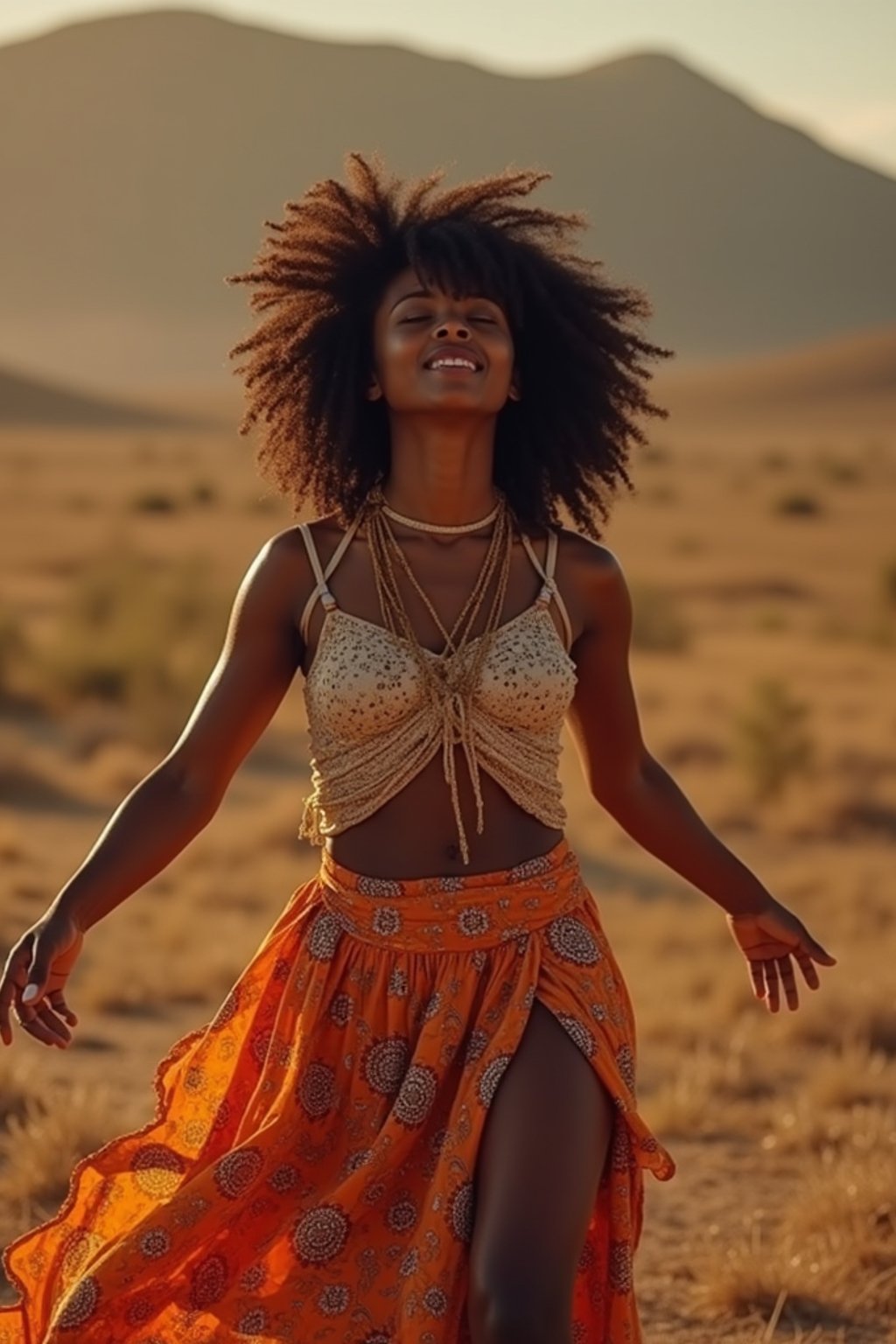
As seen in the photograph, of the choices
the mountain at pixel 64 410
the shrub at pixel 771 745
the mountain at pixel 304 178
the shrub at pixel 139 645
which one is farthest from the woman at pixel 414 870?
the mountain at pixel 304 178

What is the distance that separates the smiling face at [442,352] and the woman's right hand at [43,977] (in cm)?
117

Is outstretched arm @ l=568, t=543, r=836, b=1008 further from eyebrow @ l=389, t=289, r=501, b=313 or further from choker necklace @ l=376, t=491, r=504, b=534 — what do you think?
eyebrow @ l=389, t=289, r=501, b=313

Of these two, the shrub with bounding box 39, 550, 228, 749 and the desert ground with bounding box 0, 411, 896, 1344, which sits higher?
the desert ground with bounding box 0, 411, 896, 1344

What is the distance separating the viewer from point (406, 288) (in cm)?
458

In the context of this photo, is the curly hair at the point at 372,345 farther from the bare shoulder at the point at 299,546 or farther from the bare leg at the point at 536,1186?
the bare leg at the point at 536,1186

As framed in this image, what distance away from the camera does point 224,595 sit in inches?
1020

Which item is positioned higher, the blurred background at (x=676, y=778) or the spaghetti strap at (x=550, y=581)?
the spaghetti strap at (x=550, y=581)

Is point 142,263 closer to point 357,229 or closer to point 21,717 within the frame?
point 21,717

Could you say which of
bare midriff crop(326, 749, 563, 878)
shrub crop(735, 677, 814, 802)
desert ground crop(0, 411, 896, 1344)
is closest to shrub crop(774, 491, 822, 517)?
desert ground crop(0, 411, 896, 1344)

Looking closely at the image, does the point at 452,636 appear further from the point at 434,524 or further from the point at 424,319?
the point at 424,319

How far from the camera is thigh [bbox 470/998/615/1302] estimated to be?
12.3 ft

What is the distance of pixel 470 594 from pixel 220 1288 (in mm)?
1302

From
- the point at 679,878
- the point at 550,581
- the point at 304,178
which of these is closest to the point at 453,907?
the point at 550,581

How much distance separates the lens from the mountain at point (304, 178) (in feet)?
508
